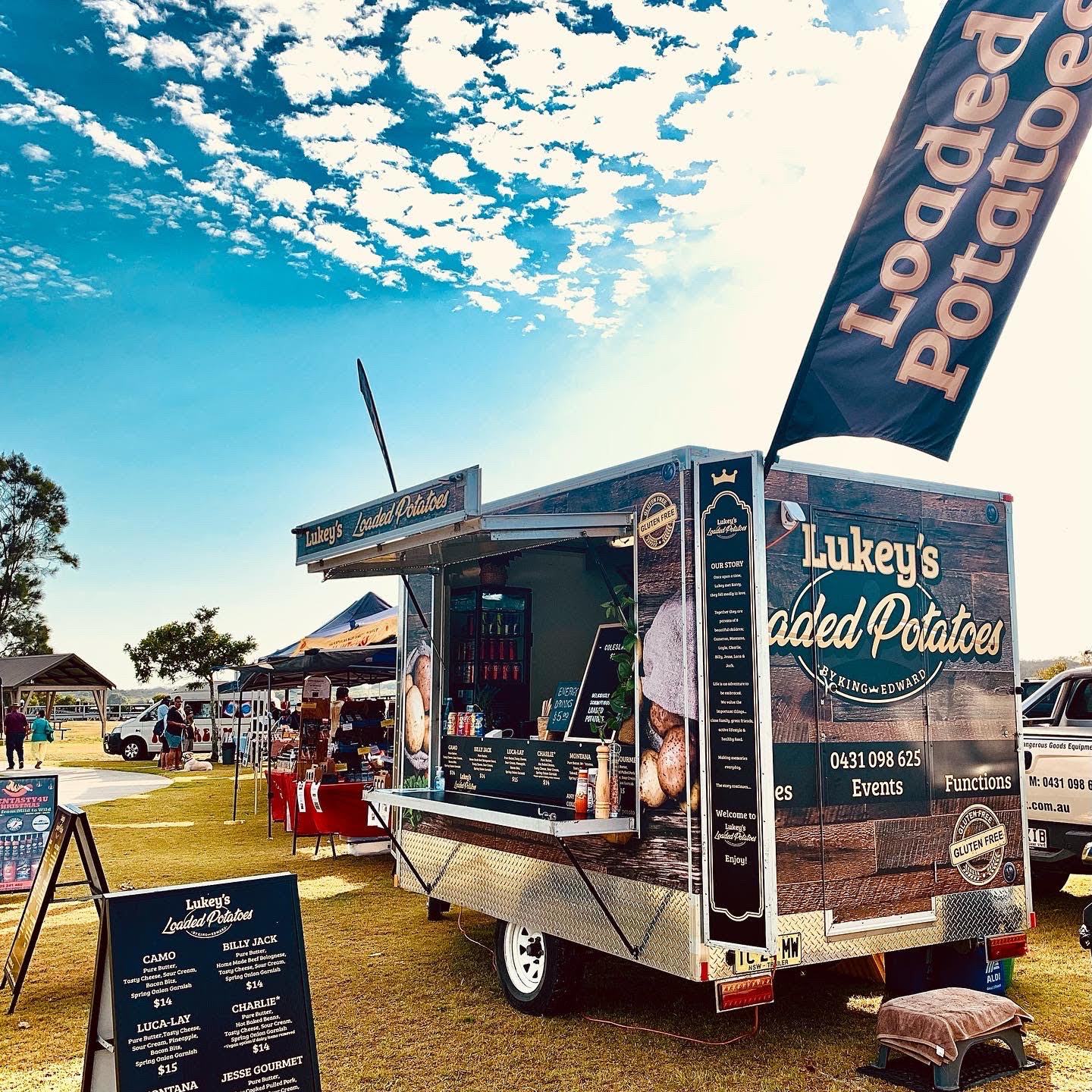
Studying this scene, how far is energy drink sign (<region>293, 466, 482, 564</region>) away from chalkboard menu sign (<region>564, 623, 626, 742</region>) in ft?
4.15

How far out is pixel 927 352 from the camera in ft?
14.7

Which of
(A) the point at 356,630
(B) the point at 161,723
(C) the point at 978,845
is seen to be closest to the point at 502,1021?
(C) the point at 978,845

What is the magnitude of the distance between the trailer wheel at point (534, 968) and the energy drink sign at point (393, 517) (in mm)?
2237

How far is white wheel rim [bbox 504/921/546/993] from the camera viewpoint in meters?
5.50

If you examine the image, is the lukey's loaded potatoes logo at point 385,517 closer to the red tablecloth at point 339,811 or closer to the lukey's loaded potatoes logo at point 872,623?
the lukey's loaded potatoes logo at point 872,623

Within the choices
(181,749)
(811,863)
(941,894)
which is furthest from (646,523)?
(181,749)

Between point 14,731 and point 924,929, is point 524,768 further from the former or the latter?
point 14,731

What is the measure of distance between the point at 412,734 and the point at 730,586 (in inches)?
140

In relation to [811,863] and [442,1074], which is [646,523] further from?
[442,1074]

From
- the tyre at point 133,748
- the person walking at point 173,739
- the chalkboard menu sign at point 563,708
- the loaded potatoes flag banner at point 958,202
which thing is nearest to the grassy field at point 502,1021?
the chalkboard menu sign at point 563,708

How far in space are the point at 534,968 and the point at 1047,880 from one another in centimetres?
564

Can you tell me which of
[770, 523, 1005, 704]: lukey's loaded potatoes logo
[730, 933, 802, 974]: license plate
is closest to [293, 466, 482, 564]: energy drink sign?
[770, 523, 1005, 704]: lukey's loaded potatoes logo

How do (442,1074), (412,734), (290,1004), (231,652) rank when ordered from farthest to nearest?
(231,652) → (412,734) → (442,1074) → (290,1004)

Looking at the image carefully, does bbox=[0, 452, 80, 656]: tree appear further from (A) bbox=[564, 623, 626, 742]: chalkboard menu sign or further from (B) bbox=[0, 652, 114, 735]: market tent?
(A) bbox=[564, 623, 626, 742]: chalkboard menu sign
